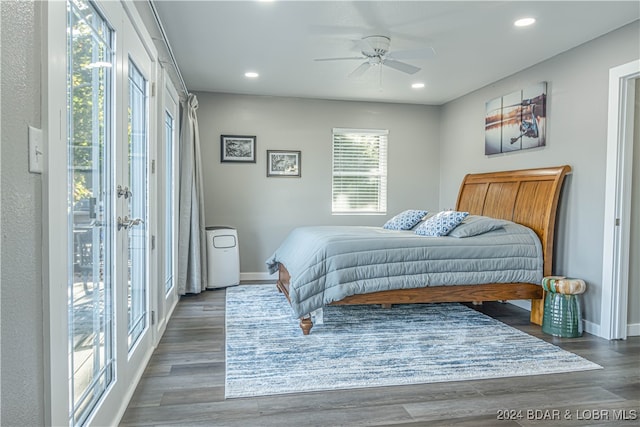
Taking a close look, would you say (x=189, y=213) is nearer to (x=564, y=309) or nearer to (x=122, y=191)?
(x=122, y=191)

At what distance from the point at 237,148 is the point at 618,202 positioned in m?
4.26

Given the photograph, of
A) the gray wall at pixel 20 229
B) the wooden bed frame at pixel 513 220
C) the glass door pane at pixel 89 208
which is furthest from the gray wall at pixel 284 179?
the gray wall at pixel 20 229

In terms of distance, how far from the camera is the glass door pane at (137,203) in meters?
2.46

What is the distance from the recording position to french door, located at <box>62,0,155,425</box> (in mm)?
1545

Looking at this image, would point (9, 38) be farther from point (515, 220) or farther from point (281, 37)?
point (515, 220)

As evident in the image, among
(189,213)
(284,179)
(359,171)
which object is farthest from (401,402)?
(359,171)

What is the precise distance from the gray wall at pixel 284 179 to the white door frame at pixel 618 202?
9.83 feet

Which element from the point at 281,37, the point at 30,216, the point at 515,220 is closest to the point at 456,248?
the point at 515,220

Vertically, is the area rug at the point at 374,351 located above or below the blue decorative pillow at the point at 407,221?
below

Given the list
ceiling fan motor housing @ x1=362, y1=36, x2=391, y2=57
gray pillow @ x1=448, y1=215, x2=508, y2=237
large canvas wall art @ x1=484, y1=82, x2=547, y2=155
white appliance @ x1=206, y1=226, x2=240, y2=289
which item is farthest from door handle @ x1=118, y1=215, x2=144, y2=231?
large canvas wall art @ x1=484, y1=82, x2=547, y2=155

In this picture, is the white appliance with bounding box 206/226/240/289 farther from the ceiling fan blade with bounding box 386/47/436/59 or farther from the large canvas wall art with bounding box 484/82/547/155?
the large canvas wall art with bounding box 484/82/547/155

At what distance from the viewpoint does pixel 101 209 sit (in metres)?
1.85

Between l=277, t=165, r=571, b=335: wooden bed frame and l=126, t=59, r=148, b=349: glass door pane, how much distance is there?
4.14ft

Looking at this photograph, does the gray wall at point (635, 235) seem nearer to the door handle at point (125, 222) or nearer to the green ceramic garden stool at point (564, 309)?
the green ceramic garden stool at point (564, 309)
